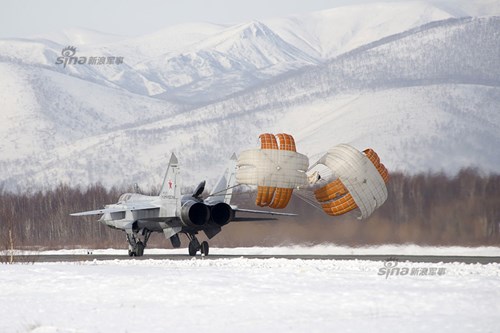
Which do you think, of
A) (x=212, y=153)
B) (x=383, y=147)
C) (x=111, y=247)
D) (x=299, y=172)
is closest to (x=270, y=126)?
(x=212, y=153)

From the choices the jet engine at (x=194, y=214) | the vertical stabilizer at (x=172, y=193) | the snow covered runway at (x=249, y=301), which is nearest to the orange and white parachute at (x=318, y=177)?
the snow covered runway at (x=249, y=301)

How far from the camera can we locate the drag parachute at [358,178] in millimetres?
33531

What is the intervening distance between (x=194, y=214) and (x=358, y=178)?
11.8 meters

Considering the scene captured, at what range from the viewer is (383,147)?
380 feet

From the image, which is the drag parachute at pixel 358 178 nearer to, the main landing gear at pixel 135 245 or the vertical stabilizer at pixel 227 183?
the vertical stabilizer at pixel 227 183

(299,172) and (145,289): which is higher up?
(299,172)

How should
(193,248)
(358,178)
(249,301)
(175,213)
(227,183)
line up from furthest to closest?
(227,183) < (193,248) < (175,213) < (358,178) < (249,301)

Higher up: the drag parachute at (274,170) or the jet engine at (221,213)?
the drag parachute at (274,170)

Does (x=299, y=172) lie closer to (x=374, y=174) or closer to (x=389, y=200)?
(x=374, y=174)

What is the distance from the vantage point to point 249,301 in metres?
21.6

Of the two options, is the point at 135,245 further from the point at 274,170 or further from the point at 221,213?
the point at 274,170

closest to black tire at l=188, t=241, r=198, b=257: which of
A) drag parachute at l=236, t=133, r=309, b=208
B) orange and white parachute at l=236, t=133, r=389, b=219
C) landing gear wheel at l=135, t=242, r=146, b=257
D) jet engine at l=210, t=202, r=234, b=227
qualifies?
jet engine at l=210, t=202, r=234, b=227

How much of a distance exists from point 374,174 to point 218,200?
13.2 m

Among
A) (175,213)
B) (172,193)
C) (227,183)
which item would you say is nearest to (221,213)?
(175,213)
